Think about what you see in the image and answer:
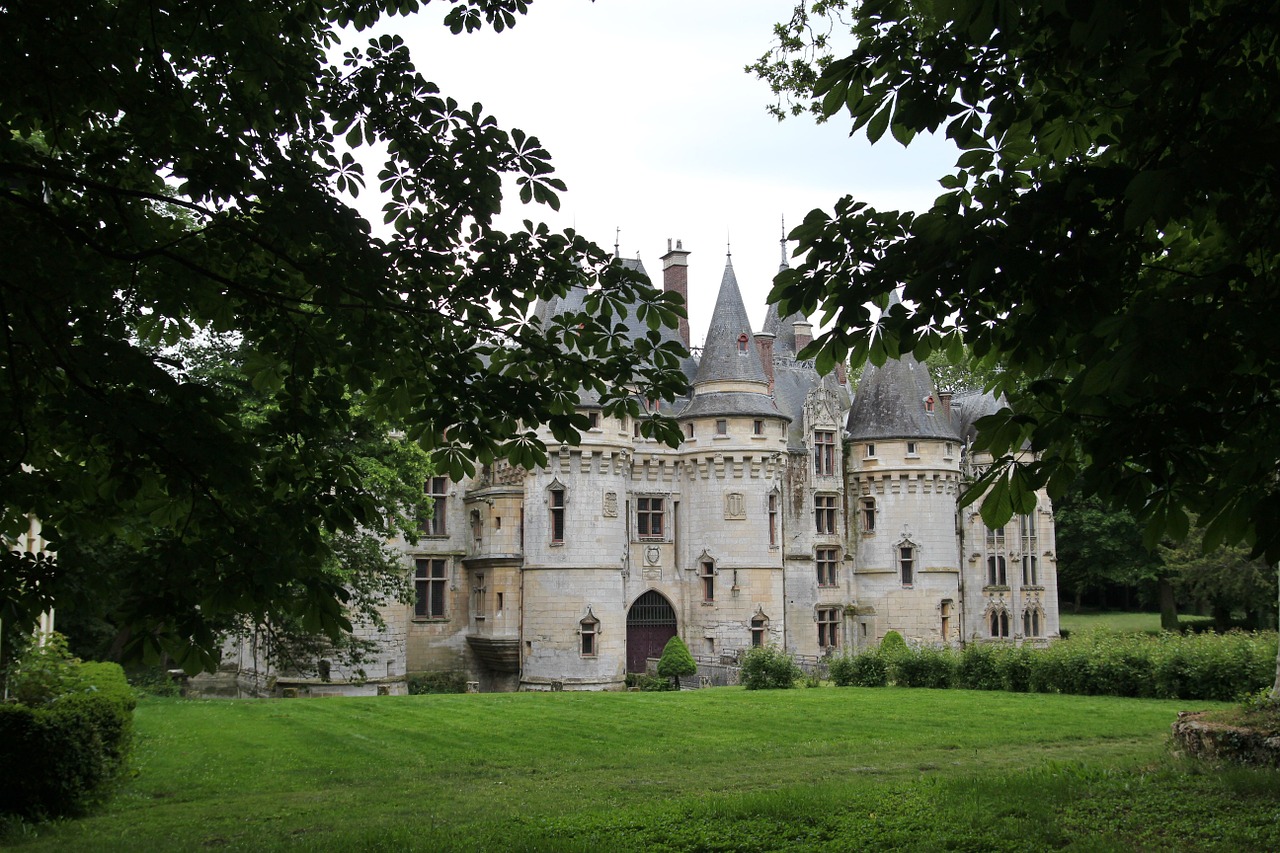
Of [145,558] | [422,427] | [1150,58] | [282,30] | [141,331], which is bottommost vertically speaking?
[145,558]

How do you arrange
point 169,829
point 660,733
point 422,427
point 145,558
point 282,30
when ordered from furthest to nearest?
point 660,733, point 169,829, point 282,30, point 422,427, point 145,558

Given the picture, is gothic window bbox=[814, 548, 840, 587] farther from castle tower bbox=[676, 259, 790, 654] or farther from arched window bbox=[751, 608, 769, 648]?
arched window bbox=[751, 608, 769, 648]

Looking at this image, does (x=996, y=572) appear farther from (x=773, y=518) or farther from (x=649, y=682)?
(x=649, y=682)

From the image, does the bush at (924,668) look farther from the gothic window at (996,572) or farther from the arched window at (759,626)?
the gothic window at (996,572)

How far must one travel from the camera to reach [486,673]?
32.0 m

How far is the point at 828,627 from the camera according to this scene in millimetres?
36812

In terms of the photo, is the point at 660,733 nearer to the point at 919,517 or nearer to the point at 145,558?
the point at 145,558

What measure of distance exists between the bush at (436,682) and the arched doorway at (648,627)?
208 inches

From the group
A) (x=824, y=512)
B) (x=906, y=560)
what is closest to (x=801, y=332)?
(x=824, y=512)

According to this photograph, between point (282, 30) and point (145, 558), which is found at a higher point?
point (282, 30)

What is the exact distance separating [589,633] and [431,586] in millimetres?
5135

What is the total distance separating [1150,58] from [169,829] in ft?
31.5

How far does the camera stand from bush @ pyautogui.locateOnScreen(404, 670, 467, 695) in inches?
1193

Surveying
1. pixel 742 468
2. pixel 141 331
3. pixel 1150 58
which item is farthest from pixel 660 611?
pixel 1150 58
